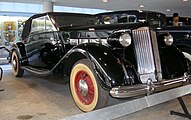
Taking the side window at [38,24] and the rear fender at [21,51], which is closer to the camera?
the side window at [38,24]

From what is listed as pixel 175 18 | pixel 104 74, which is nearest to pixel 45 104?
pixel 104 74

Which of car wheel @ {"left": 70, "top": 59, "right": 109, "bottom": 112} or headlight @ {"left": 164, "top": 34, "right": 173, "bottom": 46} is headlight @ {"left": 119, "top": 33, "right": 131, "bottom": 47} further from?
headlight @ {"left": 164, "top": 34, "right": 173, "bottom": 46}

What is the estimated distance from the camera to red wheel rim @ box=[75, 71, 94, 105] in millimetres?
2855

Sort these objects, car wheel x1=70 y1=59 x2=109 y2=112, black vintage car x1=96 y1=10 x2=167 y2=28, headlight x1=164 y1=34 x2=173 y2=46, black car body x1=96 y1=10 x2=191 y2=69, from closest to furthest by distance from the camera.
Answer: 1. car wheel x1=70 y1=59 x2=109 y2=112
2. headlight x1=164 y1=34 x2=173 y2=46
3. black car body x1=96 y1=10 x2=191 y2=69
4. black vintage car x1=96 y1=10 x2=167 y2=28

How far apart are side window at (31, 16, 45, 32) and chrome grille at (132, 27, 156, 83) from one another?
215 cm

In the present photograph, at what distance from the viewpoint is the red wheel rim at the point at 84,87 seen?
286 cm

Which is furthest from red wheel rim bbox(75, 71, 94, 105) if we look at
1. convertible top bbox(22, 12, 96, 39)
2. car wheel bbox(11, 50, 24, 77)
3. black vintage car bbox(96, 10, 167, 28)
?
black vintage car bbox(96, 10, 167, 28)

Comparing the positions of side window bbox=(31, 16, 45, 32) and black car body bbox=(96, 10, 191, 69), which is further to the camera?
black car body bbox=(96, 10, 191, 69)

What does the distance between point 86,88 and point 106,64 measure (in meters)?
0.49

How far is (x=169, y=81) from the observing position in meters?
2.74

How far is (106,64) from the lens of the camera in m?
2.60

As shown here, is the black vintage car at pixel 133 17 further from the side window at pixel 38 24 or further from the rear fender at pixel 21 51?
the rear fender at pixel 21 51

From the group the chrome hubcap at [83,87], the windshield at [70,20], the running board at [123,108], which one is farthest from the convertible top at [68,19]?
the running board at [123,108]

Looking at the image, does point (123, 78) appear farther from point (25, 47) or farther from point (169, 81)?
point (25, 47)
